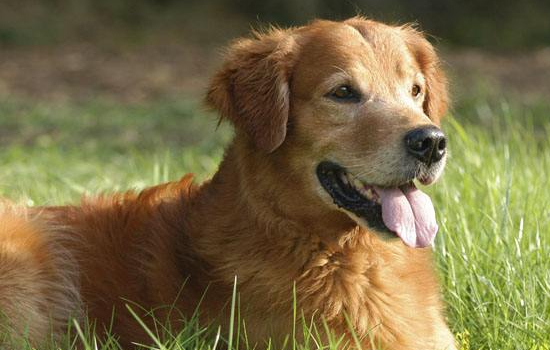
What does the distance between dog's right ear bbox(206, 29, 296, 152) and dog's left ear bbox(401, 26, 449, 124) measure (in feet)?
1.96

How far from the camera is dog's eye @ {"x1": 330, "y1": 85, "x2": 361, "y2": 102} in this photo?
12.8 ft

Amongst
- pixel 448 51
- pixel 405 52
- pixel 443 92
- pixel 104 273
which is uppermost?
pixel 405 52

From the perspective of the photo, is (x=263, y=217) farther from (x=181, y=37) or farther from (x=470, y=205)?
(x=181, y=37)

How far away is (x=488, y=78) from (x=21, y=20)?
8.44m

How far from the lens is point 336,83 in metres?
3.91

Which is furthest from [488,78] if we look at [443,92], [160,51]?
[443,92]

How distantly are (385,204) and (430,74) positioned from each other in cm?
86

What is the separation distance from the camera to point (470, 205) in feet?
16.6

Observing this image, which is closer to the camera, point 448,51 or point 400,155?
point 400,155

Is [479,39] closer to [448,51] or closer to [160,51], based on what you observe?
[448,51]

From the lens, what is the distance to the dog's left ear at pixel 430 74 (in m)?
4.35

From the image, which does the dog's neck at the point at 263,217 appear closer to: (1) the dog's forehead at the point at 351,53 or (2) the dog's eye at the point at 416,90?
(1) the dog's forehead at the point at 351,53

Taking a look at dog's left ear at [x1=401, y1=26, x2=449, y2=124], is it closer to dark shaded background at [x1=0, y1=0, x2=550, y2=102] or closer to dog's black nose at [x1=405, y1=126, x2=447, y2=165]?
dog's black nose at [x1=405, y1=126, x2=447, y2=165]

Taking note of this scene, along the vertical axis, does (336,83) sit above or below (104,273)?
above
